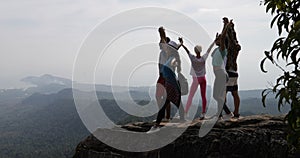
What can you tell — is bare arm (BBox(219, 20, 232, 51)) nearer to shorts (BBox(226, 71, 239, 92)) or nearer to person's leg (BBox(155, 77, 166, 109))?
shorts (BBox(226, 71, 239, 92))

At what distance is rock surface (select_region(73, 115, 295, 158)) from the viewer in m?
9.23

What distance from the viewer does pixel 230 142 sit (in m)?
9.53

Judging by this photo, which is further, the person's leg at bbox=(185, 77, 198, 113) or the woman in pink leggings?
the person's leg at bbox=(185, 77, 198, 113)

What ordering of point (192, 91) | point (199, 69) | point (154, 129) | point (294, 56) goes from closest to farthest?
point (294, 56), point (154, 129), point (199, 69), point (192, 91)

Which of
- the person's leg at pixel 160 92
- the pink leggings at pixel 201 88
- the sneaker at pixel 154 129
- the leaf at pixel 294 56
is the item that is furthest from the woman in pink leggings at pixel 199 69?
the leaf at pixel 294 56

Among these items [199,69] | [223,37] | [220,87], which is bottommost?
[220,87]

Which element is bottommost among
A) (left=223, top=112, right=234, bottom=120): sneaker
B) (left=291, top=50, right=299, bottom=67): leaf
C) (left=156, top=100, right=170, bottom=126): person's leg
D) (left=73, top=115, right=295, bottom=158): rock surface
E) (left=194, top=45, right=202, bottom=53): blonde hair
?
(left=73, top=115, right=295, bottom=158): rock surface

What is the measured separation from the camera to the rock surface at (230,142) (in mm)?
9234

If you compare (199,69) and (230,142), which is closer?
(230,142)

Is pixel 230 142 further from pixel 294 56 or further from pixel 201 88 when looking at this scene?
pixel 294 56

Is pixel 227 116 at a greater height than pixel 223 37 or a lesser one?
lesser

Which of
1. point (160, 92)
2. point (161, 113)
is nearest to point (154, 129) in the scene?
point (161, 113)

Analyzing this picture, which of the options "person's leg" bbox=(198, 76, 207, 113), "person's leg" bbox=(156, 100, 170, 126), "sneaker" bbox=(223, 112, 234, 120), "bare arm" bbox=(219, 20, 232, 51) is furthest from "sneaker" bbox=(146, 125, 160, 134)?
"bare arm" bbox=(219, 20, 232, 51)

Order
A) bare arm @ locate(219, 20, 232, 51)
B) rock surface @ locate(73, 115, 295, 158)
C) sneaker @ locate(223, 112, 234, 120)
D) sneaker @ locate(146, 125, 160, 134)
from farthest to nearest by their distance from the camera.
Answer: sneaker @ locate(223, 112, 234, 120) → sneaker @ locate(146, 125, 160, 134) → bare arm @ locate(219, 20, 232, 51) → rock surface @ locate(73, 115, 295, 158)
